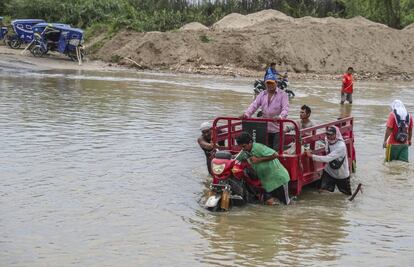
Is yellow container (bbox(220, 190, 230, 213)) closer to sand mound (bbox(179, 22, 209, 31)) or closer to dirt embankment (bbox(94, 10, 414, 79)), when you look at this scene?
dirt embankment (bbox(94, 10, 414, 79))

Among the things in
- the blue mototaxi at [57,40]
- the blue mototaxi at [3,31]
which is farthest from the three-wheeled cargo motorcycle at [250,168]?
the blue mototaxi at [3,31]

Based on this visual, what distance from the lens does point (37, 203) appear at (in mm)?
8578

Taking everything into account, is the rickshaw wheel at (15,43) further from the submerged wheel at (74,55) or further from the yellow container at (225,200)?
the yellow container at (225,200)

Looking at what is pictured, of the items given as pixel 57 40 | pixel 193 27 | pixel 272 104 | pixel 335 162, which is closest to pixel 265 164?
pixel 335 162

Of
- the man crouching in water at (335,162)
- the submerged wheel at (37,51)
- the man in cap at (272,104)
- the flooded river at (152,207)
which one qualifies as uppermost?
the submerged wheel at (37,51)

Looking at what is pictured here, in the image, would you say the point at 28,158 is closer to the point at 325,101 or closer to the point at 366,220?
the point at 366,220

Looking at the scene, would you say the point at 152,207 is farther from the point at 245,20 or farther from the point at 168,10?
the point at 168,10

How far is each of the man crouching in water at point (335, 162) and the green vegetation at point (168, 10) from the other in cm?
3331

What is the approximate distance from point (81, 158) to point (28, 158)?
889mm

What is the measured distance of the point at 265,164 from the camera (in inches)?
335

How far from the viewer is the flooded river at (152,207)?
6.88 metres

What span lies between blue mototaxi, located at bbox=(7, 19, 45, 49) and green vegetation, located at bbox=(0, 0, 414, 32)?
5.96 meters

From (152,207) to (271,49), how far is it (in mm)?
30022

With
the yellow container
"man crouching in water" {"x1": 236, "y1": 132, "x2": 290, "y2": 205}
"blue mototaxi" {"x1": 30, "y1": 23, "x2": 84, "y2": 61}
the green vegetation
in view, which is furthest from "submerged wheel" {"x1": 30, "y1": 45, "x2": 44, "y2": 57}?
the yellow container
